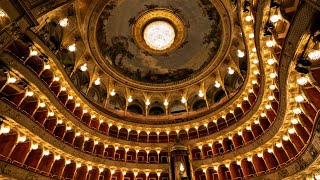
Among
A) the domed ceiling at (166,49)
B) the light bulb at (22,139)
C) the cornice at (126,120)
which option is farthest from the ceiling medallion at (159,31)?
the light bulb at (22,139)

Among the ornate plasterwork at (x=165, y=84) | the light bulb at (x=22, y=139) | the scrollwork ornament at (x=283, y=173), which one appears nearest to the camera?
the light bulb at (x=22, y=139)

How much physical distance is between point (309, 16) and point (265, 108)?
13.4 m

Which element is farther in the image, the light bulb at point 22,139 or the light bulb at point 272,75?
the light bulb at point 22,139

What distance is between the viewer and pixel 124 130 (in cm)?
3031

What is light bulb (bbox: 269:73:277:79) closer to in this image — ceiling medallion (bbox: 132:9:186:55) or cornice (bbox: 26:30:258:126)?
cornice (bbox: 26:30:258:126)

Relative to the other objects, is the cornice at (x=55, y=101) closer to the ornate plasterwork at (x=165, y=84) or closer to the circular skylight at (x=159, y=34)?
the ornate plasterwork at (x=165, y=84)

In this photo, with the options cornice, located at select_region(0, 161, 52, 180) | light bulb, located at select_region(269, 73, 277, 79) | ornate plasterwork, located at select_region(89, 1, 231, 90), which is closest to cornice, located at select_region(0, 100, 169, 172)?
cornice, located at select_region(0, 161, 52, 180)

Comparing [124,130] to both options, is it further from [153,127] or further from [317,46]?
[317,46]

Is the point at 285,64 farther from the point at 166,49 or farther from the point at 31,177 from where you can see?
the point at 166,49

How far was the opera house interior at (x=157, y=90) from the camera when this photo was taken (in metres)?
14.3

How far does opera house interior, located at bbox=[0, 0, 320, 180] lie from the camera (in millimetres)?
14281

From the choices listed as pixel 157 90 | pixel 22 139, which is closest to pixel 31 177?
pixel 22 139

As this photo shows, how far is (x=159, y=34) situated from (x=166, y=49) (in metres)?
2.37

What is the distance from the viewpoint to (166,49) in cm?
Result: 3120
